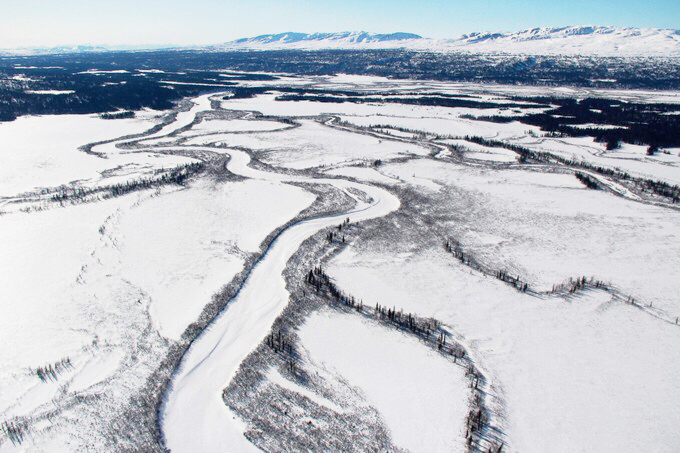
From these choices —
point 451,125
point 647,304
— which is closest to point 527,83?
point 451,125

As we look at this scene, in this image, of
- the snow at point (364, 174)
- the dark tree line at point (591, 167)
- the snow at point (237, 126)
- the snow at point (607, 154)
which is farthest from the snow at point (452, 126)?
the snow at point (364, 174)

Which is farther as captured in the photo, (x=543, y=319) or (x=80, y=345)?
(x=543, y=319)

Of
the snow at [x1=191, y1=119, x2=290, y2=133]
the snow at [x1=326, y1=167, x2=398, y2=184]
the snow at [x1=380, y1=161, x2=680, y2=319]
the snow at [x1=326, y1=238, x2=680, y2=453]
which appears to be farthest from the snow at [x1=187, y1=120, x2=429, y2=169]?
the snow at [x1=326, y1=238, x2=680, y2=453]

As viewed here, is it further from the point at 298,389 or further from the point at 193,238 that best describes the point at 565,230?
the point at 193,238

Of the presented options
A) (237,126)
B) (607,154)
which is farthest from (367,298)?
(237,126)

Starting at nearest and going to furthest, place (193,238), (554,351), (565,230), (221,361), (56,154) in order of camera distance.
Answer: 1. (221,361)
2. (554,351)
3. (193,238)
4. (565,230)
5. (56,154)

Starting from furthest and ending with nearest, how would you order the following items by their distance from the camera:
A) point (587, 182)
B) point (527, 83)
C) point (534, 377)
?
1. point (527, 83)
2. point (587, 182)
3. point (534, 377)

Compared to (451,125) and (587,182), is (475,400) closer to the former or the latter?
(587,182)

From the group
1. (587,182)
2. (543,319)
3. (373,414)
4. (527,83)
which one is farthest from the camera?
(527,83)

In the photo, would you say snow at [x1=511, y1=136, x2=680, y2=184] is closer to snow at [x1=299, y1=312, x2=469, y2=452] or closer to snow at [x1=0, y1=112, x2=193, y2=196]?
snow at [x1=299, y1=312, x2=469, y2=452]
